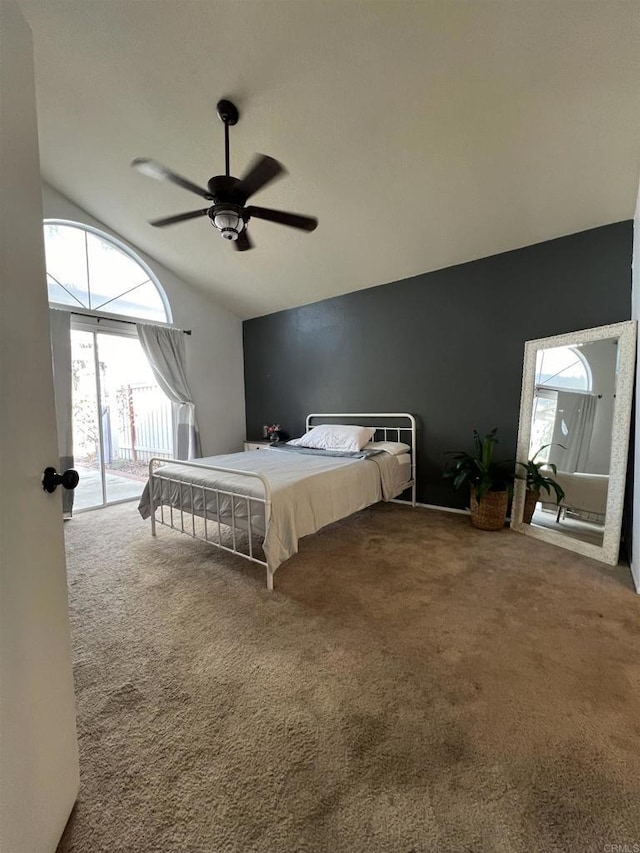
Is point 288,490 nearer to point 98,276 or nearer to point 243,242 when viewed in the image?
point 243,242

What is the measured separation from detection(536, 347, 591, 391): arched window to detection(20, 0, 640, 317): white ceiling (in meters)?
0.98

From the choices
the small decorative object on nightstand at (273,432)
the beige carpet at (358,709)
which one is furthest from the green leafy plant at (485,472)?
the small decorative object on nightstand at (273,432)

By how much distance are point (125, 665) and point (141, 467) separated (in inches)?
144

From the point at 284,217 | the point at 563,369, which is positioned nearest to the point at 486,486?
the point at 563,369

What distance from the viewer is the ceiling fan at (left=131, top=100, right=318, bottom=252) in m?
1.80

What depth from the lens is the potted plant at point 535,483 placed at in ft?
9.29

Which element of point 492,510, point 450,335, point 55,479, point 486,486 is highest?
point 450,335

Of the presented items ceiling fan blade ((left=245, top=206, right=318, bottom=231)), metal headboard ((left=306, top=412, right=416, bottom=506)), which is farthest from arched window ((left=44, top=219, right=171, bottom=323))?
metal headboard ((left=306, top=412, right=416, bottom=506))

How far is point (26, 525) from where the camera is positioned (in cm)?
81

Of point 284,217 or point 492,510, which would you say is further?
point 492,510

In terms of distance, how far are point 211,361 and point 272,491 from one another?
343 centimetres

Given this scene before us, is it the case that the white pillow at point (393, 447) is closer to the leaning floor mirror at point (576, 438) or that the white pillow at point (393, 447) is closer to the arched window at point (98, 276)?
the leaning floor mirror at point (576, 438)

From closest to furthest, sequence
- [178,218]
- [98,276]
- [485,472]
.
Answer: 1. [178,218]
2. [485,472]
3. [98,276]

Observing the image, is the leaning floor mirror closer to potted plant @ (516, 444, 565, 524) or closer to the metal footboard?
potted plant @ (516, 444, 565, 524)
